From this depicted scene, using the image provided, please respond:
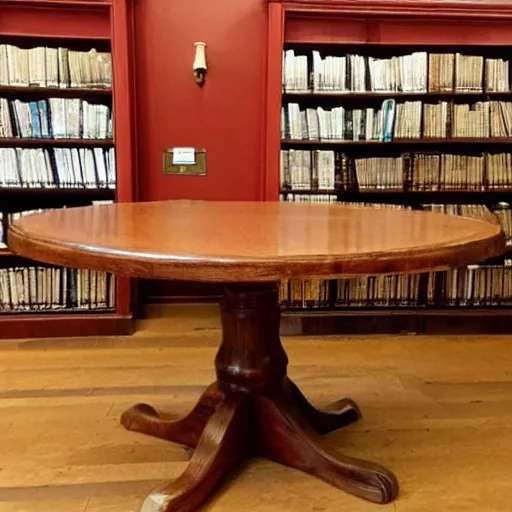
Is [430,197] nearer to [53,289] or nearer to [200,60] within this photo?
[200,60]

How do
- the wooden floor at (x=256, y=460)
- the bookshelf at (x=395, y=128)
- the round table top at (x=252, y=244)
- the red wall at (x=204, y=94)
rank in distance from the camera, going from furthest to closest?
the red wall at (x=204, y=94), the bookshelf at (x=395, y=128), the wooden floor at (x=256, y=460), the round table top at (x=252, y=244)

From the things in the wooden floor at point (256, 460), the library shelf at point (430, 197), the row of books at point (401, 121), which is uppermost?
the row of books at point (401, 121)

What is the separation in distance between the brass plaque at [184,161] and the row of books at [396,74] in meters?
0.55

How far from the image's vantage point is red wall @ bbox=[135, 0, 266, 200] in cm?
273

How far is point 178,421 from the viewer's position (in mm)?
1604

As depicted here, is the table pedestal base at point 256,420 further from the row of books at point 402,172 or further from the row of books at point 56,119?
the row of books at point 56,119

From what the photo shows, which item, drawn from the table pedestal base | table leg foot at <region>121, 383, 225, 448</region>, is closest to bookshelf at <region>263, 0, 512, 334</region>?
table leg foot at <region>121, 383, 225, 448</region>

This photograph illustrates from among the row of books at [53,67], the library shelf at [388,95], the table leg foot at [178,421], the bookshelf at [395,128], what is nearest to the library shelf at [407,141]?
the bookshelf at [395,128]

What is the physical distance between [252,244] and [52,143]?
191cm

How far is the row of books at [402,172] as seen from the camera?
2.67 meters

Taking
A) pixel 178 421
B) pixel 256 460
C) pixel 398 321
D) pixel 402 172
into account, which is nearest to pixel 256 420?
pixel 256 460

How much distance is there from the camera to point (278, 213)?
157cm

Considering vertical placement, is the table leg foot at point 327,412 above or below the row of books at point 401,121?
below

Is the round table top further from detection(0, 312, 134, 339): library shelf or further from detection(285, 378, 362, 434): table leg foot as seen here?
detection(0, 312, 134, 339): library shelf
